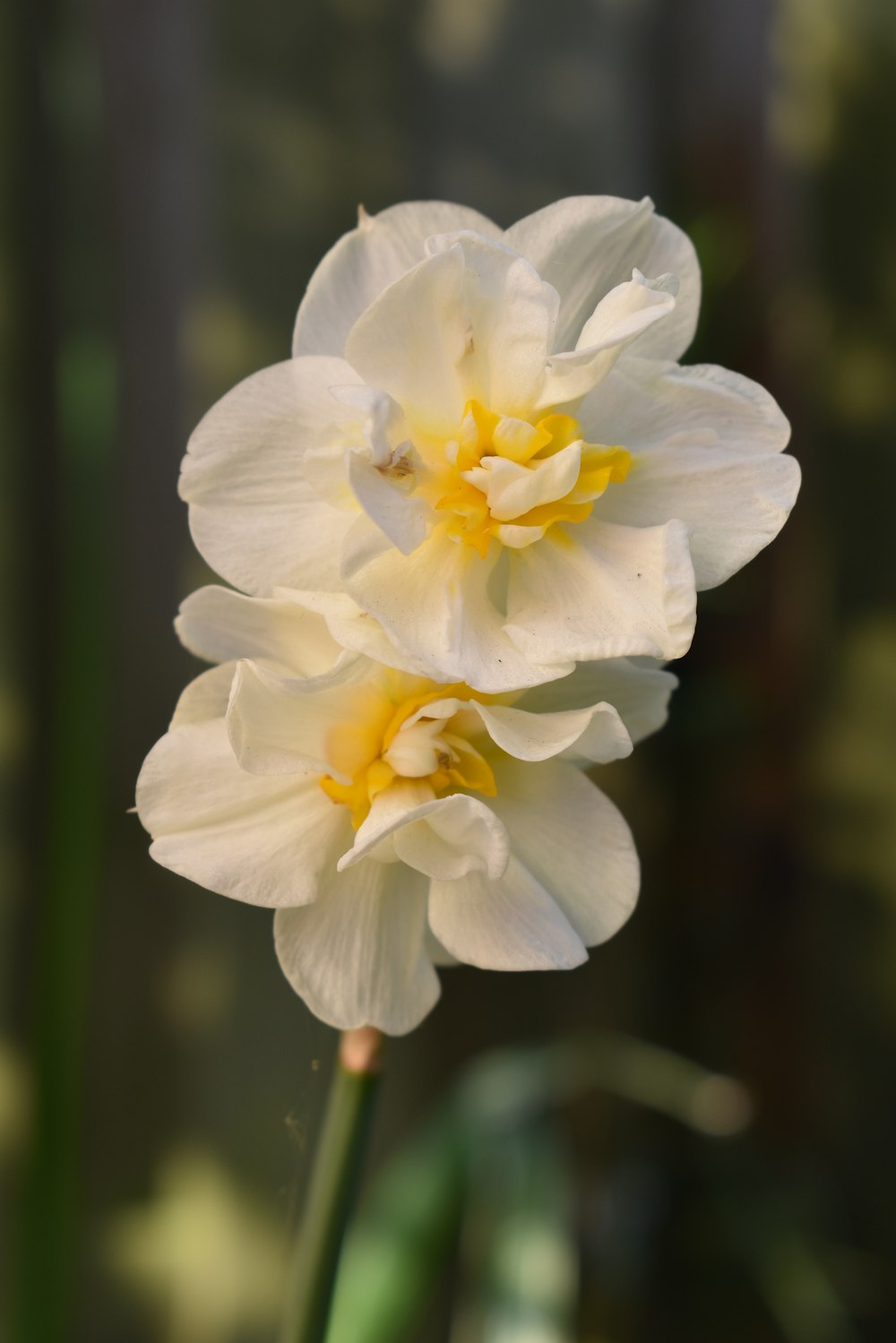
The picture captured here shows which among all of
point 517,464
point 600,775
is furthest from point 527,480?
point 600,775

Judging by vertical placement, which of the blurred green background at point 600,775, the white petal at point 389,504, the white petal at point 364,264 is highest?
the white petal at point 364,264

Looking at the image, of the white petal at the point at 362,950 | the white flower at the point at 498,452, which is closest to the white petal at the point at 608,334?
the white flower at the point at 498,452

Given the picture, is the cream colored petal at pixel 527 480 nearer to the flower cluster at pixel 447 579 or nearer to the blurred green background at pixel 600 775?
the flower cluster at pixel 447 579

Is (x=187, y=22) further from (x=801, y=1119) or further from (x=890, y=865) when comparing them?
(x=801, y=1119)

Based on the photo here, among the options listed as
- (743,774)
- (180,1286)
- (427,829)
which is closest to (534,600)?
(427,829)

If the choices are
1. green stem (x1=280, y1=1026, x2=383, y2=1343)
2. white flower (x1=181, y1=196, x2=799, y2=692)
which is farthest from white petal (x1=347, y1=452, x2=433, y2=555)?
green stem (x1=280, y1=1026, x2=383, y2=1343)

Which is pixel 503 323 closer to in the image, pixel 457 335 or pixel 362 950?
pixel 457 335

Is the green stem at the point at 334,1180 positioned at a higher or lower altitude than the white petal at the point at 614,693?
lower
